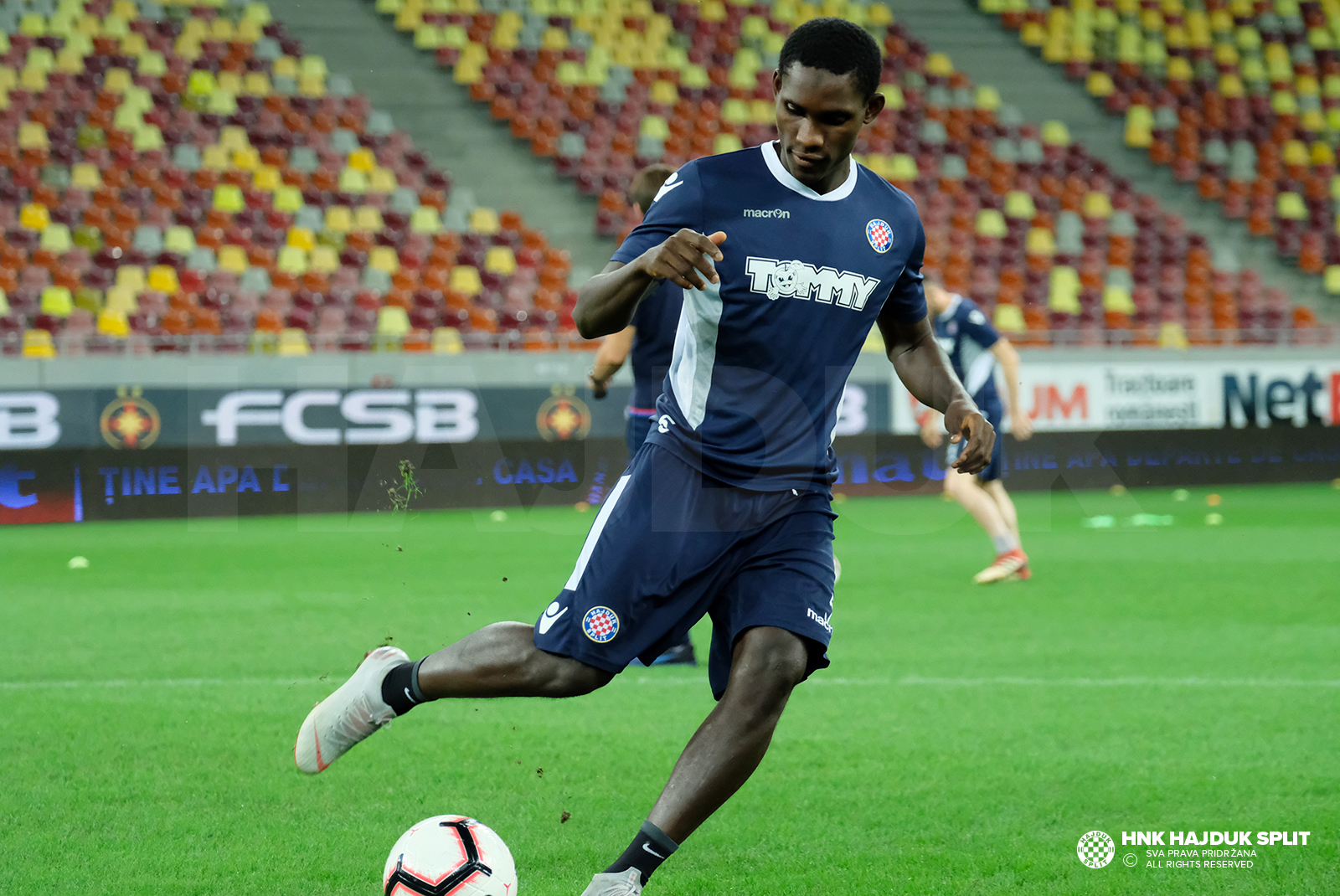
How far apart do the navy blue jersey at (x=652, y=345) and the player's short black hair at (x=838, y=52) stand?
3151 millimetres

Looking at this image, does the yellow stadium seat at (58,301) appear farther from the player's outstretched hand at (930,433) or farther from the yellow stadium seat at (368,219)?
the player's outstretched hand at (930,433)

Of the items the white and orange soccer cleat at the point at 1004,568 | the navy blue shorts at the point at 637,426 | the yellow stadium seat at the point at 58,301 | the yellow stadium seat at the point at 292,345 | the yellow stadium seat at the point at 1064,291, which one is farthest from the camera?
the yellow stadium seat at the point at 1064,291

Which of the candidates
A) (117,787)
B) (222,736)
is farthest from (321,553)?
(117,787)

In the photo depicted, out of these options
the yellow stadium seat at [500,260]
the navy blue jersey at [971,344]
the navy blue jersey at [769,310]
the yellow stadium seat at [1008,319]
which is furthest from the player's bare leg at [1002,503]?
the yellow stadium seat at [500,260]

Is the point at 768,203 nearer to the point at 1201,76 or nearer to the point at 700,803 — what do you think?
the point at 700,803

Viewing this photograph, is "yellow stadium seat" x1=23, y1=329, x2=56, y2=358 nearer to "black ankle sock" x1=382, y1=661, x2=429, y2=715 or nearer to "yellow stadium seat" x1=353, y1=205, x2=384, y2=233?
"yellow stadium seat" x1=353, y1=205, x2=384, y2=233

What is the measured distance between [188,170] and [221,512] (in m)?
5.60

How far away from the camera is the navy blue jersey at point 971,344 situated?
9.66 meters

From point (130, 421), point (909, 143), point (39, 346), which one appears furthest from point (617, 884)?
point (909, 143)

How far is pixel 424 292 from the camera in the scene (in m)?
16.9

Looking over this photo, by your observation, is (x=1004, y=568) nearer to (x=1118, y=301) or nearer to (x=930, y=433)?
(x=930, y=433)

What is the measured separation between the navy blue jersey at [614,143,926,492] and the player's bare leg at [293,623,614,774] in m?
0.62

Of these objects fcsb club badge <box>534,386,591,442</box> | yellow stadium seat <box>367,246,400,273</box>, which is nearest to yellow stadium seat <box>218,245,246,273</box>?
yellow stadium seat <box>367,246,400,273</box>

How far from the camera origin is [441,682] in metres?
3.59
